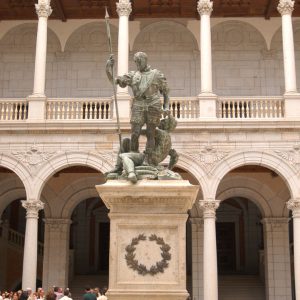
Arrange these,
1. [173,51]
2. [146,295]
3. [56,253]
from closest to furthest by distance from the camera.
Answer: [146,295], [56,253], [173,51]

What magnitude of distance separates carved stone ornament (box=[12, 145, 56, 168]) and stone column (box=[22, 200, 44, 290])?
1.12 metres

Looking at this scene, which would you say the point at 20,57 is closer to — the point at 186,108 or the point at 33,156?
the point at 33,156

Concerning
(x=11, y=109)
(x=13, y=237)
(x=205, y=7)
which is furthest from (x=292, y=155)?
(x=13, y=237)

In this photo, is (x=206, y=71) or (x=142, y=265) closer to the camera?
(x=142, y=265)

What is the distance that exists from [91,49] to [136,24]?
1807 millimetres

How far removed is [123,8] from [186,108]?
370 cm

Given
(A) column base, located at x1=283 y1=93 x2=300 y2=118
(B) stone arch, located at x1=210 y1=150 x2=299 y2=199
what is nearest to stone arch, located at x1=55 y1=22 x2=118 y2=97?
(B) stone arch, located at x1=210 y1=150 x2=299 y2=199

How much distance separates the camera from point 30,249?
18.0m

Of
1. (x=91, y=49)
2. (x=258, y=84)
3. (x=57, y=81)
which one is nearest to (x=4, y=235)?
(x=57, y=81)

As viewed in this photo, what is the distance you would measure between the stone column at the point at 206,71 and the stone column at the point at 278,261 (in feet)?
16.6

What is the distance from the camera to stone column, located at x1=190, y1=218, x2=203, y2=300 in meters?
21.2

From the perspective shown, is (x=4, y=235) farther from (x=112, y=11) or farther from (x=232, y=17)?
(x=232, y=17)

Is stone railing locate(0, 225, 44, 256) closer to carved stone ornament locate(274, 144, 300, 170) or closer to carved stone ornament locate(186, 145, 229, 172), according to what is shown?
carved stone ornament locate(186, 145, 229, 172)

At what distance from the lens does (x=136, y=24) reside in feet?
74.9
